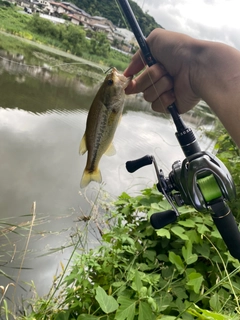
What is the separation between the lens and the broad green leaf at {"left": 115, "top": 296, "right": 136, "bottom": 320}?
1.18m

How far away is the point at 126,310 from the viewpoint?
121cm

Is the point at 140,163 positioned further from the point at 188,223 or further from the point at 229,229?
the point at 188,223

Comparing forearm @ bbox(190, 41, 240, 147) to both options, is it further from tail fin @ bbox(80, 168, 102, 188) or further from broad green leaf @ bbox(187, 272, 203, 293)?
tail fin @ bbox(80, 168, 102, 188)

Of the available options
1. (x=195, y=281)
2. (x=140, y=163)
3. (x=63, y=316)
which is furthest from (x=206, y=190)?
(x=63, y=316)

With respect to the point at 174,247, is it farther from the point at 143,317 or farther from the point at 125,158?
the point at 125,158

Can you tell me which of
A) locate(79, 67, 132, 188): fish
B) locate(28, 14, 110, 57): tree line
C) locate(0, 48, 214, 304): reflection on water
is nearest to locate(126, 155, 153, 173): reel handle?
locate(79, 67, 132, 188): fish

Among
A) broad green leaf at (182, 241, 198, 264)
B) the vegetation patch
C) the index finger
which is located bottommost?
the vegetation patch

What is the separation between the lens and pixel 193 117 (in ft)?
39.0

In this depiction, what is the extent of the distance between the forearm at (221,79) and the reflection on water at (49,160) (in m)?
1.38

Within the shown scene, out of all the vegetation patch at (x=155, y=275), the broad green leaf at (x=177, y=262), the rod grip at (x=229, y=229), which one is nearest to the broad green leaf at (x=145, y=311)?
the vegetation patch at (x=155, y=275)

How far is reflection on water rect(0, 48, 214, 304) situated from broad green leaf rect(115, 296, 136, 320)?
49.1 inches

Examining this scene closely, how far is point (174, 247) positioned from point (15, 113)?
6.29 m

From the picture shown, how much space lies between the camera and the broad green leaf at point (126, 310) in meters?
1.18

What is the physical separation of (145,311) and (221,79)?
1.05 meters
